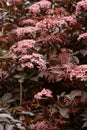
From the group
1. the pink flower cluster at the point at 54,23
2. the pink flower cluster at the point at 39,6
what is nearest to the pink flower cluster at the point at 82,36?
the pink flower cluster at the point at 54,23

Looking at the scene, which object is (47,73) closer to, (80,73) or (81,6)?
(80,73)

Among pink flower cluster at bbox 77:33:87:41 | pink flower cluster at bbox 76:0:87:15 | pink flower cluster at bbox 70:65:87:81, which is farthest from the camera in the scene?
pink flower cluster at bbox 76:0:87:15

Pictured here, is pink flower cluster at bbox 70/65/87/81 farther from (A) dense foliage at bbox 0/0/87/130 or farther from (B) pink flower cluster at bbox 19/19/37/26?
(B) pink flower cluster at bbox 19/19/37/26

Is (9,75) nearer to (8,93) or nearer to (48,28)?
(8,93)

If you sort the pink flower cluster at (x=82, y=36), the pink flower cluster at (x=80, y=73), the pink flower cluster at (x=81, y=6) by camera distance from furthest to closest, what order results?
the pink flower cluster at (x=81, y=6) → the pink flower cluster at (x=82, y=36) → the pink flower cluster at (x=80, y=73)

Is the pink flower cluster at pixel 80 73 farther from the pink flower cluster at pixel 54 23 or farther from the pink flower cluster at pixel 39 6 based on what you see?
the pink flower cluster at pixel 39 6

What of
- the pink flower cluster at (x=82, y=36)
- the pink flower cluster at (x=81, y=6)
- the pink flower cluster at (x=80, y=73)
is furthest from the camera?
the pink flower cluster at (x=81, y=6)

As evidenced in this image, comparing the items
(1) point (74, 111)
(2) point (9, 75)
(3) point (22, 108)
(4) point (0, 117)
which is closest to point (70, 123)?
(1) point (74, 111)

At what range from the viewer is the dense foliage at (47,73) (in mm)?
1726

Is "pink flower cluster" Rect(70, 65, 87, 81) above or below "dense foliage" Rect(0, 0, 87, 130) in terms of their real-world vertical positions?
above

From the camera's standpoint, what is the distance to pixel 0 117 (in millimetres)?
1438

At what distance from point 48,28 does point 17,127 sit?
71cm

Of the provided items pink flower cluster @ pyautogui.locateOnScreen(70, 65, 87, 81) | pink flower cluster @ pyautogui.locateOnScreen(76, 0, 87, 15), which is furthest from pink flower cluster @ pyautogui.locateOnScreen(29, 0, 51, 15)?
pink flower cluster @ pyautogui.locateOnScreen(70, 65, 87, 81)

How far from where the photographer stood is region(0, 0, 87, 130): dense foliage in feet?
5.66
